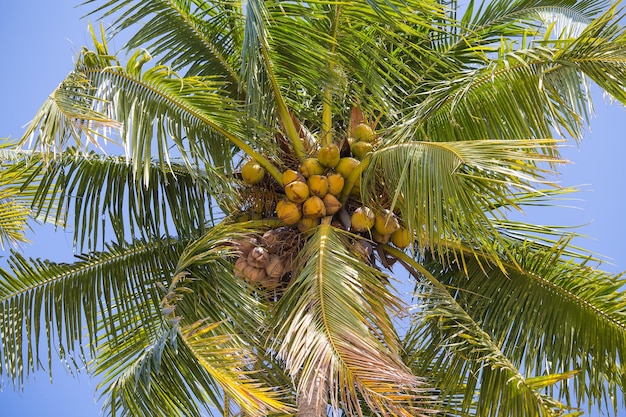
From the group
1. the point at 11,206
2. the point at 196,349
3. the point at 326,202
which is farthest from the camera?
the point at 11,206

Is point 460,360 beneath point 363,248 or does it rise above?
beneath

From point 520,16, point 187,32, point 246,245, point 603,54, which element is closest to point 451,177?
point 603,54

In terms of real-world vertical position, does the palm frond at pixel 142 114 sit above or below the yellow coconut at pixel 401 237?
above

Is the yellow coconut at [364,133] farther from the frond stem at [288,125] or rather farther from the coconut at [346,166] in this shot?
the frond stem at [288,125]

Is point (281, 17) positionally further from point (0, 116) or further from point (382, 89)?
point (0, 116)

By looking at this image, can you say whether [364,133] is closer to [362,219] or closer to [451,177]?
[362,219]

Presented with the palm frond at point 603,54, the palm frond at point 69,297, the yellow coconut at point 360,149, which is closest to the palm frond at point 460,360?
the yellow coconut at point 360,149

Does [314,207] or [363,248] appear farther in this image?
[363,248]

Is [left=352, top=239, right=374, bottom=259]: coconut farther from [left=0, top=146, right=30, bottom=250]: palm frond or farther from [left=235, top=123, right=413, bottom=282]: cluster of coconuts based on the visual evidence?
[left=0, top=146, right=30, bottom=250]: palm frond

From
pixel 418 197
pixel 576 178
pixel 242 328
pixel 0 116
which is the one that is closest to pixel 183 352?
pixel 242 328

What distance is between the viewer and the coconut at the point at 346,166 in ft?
19.6

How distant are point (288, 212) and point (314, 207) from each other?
0.56ft

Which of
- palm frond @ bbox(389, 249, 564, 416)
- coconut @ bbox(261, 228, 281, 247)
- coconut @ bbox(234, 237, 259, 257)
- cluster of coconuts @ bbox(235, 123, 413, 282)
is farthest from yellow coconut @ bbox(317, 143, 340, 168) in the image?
palm frond @ bbox(389, 249, 564, 416)

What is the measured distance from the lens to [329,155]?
595 centimetres
